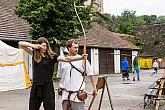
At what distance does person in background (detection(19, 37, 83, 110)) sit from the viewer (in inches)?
268

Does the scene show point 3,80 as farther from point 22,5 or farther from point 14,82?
point 22,5

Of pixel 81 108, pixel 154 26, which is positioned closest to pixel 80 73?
pixel 81 108

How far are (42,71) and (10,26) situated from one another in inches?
898

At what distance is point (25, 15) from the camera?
26.1 metres

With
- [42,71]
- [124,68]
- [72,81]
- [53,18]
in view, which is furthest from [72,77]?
[124,68]

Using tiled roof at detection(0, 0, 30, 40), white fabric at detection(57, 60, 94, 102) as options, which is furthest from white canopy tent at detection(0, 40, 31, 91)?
white fabric at detection(57, 60, 94, 102)

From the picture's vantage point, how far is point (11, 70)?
68.2 ft

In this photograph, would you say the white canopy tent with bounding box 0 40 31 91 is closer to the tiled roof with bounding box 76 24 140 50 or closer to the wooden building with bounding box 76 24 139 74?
the wooden building with bounding box 76 24 139 74

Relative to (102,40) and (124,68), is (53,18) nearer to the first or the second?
(124,68)

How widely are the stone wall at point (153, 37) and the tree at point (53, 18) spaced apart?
124ft

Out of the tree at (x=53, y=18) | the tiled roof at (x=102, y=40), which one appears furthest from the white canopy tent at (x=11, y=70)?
the tiled roof at (x=102, y=40)

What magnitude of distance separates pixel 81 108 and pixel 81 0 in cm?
1991

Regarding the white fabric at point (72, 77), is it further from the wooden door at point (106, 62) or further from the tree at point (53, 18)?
the wooden door at point (106, 62)

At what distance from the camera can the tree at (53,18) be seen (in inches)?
987
